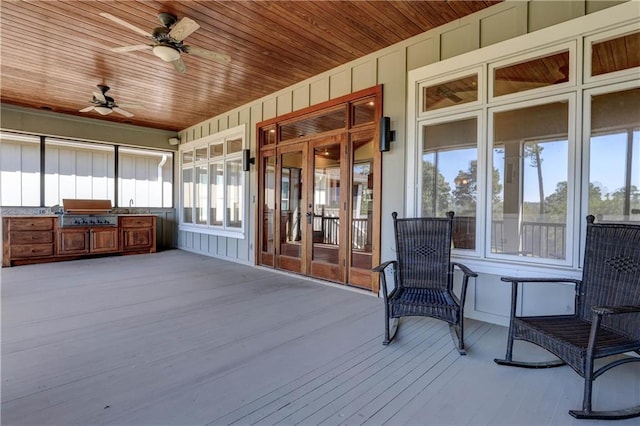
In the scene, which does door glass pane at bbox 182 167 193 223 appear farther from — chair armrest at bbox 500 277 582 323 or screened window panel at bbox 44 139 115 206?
chair armrest at bbox 500 277 582 323

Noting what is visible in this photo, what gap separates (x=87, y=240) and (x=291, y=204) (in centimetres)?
482

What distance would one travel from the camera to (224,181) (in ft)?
22.9

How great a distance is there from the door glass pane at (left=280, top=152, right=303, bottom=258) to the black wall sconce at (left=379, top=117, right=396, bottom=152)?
1.73 meters

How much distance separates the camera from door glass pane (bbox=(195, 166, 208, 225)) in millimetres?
7641

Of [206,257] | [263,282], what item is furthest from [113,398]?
[206,257]

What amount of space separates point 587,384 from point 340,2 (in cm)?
359

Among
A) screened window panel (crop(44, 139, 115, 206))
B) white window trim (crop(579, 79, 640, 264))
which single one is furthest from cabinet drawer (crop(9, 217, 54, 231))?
white window trim (crop(579, 79, 640, 264))

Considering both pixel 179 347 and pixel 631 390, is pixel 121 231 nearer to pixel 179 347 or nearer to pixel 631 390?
pixel 179 347

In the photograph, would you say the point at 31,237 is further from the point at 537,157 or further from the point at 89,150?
the point at 537,157

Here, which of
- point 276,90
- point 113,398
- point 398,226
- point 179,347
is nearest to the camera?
point 113,398

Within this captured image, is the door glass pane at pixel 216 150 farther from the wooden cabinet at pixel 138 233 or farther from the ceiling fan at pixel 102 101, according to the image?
the wooden cabinet at pixel 138 233

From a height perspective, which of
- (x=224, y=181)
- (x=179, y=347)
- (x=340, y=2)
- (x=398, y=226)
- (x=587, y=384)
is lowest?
(x=179, y=347)

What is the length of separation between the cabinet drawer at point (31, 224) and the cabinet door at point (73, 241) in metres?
0.26

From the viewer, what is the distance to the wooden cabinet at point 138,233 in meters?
7.44
